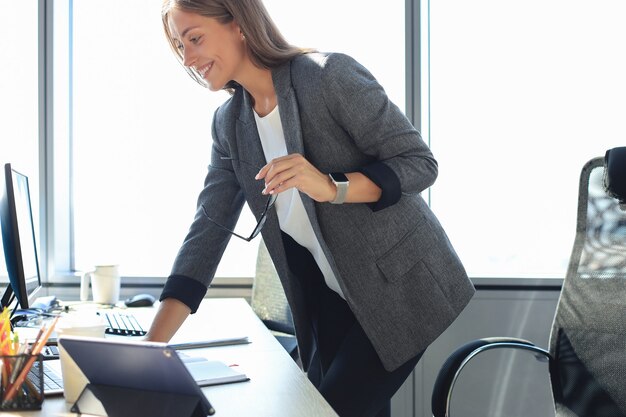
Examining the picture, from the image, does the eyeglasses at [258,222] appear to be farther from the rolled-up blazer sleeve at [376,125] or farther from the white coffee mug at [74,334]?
the white coffee mug at [74,334]

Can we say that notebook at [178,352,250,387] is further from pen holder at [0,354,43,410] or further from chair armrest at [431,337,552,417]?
chair armrest at [431,337,552,417]

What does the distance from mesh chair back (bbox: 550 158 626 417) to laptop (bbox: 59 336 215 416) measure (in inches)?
47.7

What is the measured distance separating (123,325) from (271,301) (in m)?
0.92

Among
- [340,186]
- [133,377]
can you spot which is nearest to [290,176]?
[340,186]

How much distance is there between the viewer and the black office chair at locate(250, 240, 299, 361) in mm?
2881

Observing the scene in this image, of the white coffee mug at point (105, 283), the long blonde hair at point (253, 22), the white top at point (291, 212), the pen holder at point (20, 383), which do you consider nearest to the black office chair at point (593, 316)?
the white top at point (291, 212)

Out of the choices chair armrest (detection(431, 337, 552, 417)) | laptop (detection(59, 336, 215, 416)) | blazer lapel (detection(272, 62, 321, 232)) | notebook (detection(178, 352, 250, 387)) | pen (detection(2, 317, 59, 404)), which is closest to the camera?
laptop (detection(59, 336, 215, 416))

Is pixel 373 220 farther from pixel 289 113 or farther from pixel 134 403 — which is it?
pixel 134 403

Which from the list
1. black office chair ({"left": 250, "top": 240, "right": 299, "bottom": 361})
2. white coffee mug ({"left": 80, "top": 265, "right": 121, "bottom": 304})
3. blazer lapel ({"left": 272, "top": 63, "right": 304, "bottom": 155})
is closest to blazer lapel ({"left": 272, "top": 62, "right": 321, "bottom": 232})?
blazer lapel ({"left": 272, "top": 63, "right": 304, "bottom": 155})

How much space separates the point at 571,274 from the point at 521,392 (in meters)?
1.34

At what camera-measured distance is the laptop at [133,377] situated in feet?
3.01

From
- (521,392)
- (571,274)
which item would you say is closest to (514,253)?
(521,392)

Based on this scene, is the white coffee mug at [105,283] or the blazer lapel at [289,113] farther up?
the blazer lapel at [289,113]

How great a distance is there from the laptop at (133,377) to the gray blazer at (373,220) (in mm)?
685
